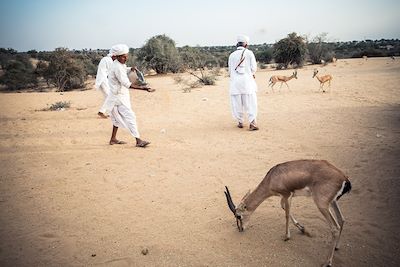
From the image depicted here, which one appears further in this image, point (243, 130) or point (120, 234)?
point (243, 130)

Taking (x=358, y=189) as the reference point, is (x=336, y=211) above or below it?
above

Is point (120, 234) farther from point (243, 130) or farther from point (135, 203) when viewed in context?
point (243, 130)

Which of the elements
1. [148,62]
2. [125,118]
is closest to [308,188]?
[125,118]

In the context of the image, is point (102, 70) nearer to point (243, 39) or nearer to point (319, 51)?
point (243, 39)

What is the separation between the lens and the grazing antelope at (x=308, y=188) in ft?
10.6

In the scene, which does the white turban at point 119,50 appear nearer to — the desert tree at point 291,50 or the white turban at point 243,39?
the white turban at point 243,39

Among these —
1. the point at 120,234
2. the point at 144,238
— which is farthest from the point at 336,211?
the point at 120,234

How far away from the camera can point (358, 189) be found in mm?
4906

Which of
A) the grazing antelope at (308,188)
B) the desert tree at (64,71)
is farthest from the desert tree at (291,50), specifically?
A: the grazing antelope at (308,188)

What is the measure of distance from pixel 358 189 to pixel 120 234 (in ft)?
12.0

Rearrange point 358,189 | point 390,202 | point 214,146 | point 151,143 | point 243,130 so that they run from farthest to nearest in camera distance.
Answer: point 243,130 < point 151,143 < point 214,146 < point 358,189 < point 390,202

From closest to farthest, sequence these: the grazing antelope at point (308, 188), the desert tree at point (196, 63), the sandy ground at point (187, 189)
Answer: the grazing antelope at point (308, 188) → the sandy ground at point (187, 189) → the desert tree at point (196, 63)

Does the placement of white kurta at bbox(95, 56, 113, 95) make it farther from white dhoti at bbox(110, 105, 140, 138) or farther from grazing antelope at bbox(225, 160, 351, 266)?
grazing antelope at bbox(225, 160, 351, 266)

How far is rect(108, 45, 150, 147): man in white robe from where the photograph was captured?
23.0 feet
